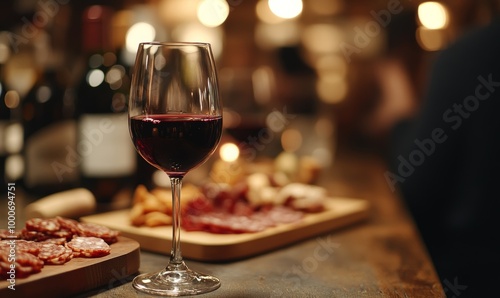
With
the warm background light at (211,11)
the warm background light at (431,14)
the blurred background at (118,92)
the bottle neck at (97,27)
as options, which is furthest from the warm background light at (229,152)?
the warm background light at (211,11)

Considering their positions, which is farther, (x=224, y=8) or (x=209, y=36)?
(x=209, y=36)

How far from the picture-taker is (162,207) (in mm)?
1050

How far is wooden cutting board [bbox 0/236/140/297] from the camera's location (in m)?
0.64

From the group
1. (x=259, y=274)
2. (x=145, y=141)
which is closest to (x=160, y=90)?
(x=145, y=141)

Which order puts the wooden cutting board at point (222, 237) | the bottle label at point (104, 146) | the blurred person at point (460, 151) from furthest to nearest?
1. the blurred person at point (460, 151)
2. the bottle label at point (104, 146)
3. the wooden cutting board at point (222, 237)

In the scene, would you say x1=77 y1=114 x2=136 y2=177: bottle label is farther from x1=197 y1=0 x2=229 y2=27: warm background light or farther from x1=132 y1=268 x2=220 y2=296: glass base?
x1=197 y1=0 x2=229 y2=27: warm background light

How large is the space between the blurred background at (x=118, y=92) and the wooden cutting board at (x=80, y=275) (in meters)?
0.42

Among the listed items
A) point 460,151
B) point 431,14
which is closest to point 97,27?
point 460,151

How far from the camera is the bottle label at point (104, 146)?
1171 mm

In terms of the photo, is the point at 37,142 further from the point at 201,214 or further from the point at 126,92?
the point at 201,214

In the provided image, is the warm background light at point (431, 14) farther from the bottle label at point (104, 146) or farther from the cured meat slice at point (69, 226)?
the cured meat slice at point (69, 226)

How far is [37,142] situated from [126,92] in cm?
22

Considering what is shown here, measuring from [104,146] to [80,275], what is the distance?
0.51 meters

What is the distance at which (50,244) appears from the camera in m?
0.75
